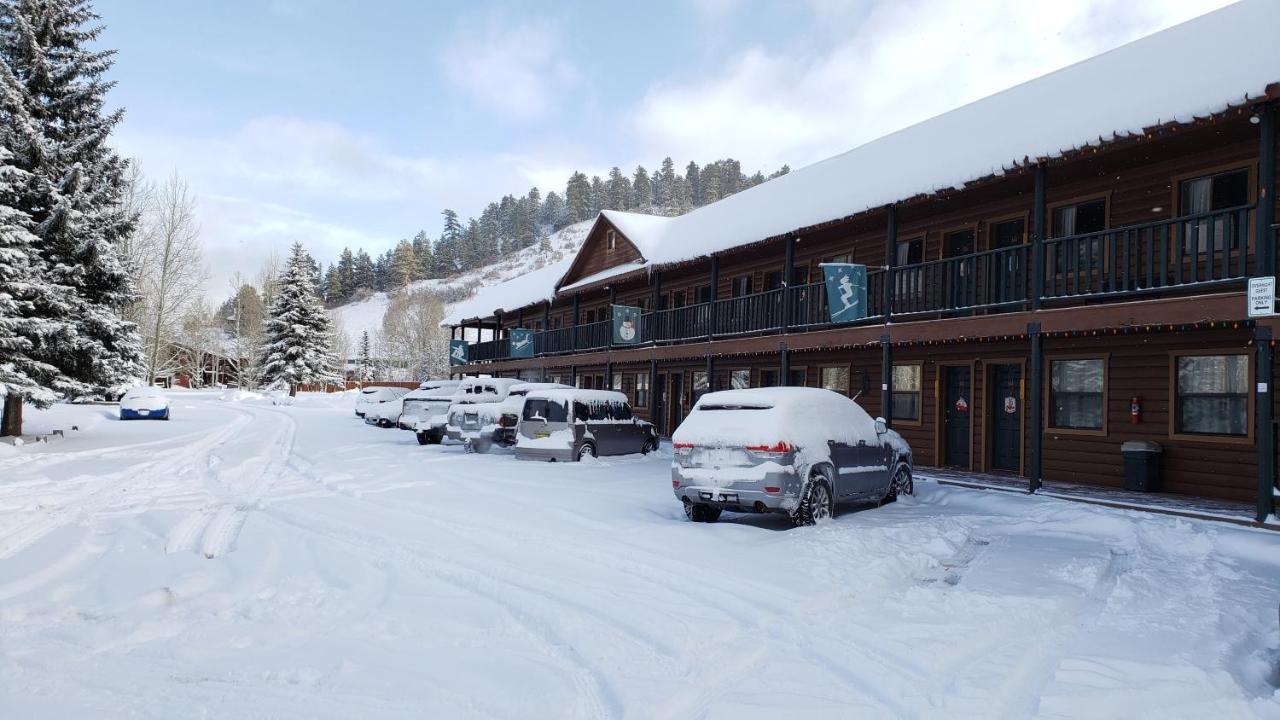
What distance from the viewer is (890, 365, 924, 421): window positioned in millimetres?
17578

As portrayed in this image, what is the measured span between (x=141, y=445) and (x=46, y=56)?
37.5 feet

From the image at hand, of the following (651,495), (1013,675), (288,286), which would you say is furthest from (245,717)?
(288,286)

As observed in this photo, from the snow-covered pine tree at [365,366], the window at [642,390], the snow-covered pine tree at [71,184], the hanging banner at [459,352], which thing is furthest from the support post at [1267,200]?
the snow-covered pine tree at [365,366]

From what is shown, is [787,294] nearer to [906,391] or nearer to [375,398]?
[906,391]

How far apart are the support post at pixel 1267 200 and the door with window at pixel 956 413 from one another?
22.6 ft

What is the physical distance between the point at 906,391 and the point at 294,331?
58255 millimetres

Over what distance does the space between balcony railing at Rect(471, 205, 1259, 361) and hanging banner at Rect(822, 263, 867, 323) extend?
443 millimetres

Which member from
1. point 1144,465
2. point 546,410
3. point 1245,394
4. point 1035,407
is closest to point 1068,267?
point 1035,407

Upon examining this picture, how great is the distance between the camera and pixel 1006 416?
15.6 m

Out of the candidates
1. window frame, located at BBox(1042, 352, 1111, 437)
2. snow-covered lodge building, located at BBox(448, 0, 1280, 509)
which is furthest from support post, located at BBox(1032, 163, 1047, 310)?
window frame, located at BBox(1042, 352, 1111, 437)

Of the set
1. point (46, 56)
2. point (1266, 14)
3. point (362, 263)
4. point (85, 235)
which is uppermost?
point (362, 263)

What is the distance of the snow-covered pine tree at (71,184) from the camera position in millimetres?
20094

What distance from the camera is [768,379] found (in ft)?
74.3

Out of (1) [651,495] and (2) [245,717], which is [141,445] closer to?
(1) [651,495]
